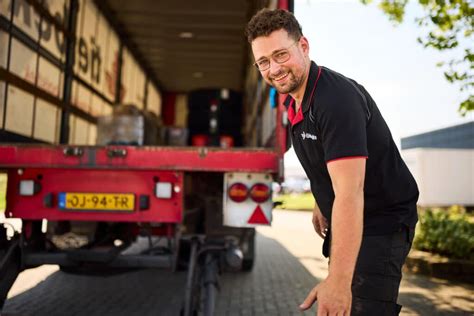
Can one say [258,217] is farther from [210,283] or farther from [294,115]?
[294,115]

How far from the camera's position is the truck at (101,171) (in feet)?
12.1

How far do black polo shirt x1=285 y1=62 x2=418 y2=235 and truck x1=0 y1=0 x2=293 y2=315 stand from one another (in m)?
1.82

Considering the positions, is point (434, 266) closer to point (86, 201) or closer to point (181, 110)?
point (86, 201)

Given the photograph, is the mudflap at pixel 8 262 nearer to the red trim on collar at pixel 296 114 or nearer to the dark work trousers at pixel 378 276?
the red trim on collar at pixel 296 114

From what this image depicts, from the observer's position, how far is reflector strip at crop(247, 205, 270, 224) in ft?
12.5

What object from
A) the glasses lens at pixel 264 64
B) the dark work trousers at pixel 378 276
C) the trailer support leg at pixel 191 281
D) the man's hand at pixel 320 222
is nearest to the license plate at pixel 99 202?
the trailer support leg at pixel 191 281

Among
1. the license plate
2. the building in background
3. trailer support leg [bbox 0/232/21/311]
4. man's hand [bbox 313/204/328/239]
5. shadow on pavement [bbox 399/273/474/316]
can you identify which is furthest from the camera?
the building in background

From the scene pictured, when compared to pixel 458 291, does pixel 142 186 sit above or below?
above

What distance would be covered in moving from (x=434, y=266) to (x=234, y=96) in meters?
4.99

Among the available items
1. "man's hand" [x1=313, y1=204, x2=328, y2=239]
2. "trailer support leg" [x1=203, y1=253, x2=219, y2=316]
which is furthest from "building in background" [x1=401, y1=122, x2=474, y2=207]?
"man's hand" [x1=313, y1=204, x2=328, y2=239]

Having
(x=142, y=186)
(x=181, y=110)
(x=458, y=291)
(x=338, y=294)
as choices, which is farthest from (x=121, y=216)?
(x=181, y=110)

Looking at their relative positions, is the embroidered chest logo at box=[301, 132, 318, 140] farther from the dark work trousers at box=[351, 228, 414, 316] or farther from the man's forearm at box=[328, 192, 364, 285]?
the dark work trousers at box=[351, 228, 414, 316]

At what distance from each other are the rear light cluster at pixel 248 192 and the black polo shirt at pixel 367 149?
190cm

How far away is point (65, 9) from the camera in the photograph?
5.64 m
